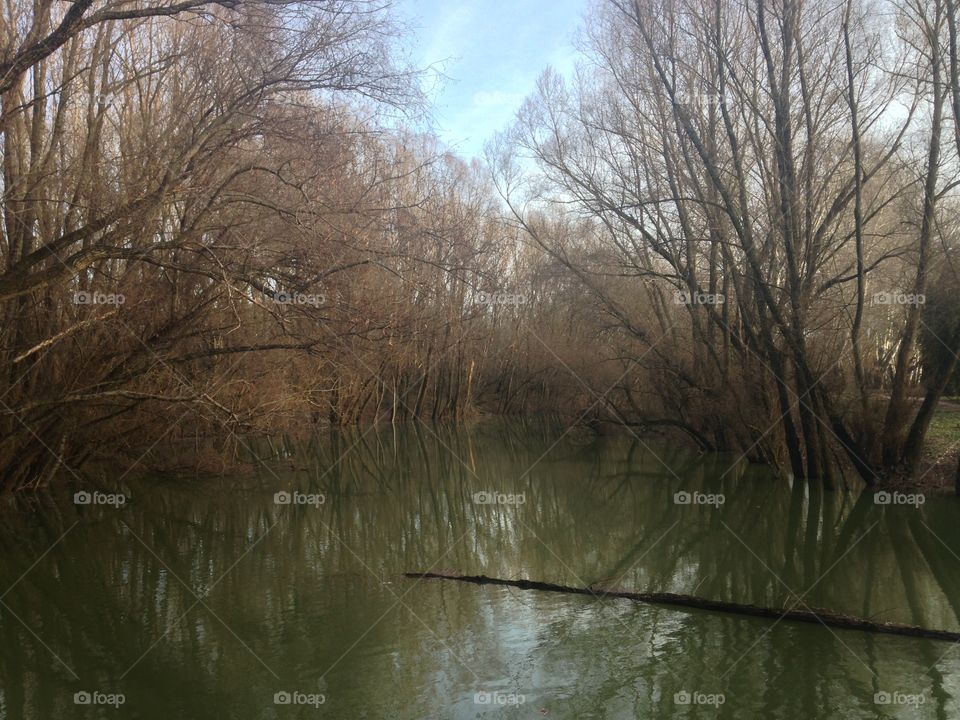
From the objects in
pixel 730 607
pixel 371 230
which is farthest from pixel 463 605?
pixel 371 230

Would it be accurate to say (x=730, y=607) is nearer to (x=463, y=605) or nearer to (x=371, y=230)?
(x=463, y=605)

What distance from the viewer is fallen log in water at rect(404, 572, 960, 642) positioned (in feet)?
19.7

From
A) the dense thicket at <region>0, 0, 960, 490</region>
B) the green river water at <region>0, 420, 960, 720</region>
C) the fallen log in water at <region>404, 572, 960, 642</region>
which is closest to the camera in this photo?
the green river water at <region>0, 420, 960, 720</region>

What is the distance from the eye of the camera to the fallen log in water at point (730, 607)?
6.00 metres

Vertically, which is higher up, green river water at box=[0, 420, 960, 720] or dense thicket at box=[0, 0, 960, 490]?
dense thicket at box=[0, 0, 960, 490]

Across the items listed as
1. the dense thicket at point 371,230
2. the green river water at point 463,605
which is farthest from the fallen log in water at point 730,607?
the dense thicket at point 371,230

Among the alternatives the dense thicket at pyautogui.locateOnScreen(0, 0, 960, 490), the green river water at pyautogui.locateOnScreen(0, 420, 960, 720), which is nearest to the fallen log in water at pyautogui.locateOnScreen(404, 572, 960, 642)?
the green river water at pyautogui.locateOnScreen(0, 420, 960, 720)

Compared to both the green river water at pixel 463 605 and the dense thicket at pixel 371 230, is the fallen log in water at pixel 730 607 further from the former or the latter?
the dense thicket at pixel 371 230

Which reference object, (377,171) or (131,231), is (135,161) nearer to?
(131,231)

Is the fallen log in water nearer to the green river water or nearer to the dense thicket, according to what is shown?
the green river water

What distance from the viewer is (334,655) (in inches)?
229

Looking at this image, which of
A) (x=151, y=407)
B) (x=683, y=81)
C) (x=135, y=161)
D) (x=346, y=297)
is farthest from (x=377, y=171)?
(x=683, y=81)

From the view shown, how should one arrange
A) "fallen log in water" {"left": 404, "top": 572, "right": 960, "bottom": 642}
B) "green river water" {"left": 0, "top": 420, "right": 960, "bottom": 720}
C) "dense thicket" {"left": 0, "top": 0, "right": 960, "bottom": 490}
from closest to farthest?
"green river water" {"left": 0, "top": 420, "right": 960, "bottom": 720}, "fallen log in water" {"left": 404, "top": 572, "right": 960, "bottom": 642}, "dense thicket" {"left": 0, "top": 0, "right": 960, "bottom": 490}

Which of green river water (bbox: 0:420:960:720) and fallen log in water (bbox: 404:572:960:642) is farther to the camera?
fallen log in water (bbox: 404:572:960:642)
